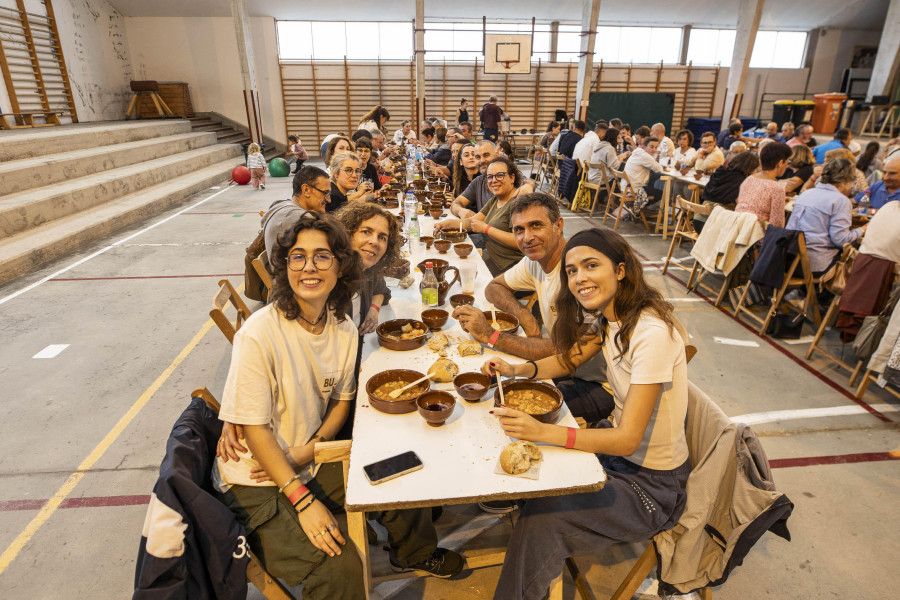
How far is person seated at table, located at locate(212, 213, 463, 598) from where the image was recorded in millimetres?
1468

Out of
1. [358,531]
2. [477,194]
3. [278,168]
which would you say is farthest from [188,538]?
[278,168]

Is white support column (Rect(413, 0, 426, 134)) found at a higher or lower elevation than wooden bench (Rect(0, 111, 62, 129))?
higher

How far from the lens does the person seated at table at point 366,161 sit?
531 centimetres

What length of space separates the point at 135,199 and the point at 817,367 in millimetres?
9058

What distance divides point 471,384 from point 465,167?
3.88 metres

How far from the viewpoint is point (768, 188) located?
13.7 feet

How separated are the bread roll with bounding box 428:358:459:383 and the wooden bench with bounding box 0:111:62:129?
1119cm

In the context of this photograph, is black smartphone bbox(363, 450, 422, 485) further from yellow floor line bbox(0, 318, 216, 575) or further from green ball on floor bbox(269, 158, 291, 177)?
green ball on floor bbox(269, 158, 291, 177)

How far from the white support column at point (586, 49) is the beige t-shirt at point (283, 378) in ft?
42.0

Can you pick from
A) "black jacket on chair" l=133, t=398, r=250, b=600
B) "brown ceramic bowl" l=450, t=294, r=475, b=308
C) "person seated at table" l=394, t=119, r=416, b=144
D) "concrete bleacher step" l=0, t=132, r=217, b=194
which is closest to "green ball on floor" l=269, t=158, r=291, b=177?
"concrete bleacher step" l=0, t=132, r=217, b=194

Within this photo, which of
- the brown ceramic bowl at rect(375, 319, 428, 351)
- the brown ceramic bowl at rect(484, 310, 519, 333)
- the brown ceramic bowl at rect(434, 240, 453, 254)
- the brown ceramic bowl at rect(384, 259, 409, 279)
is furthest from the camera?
the brown ceramic bowl at rect(434, 240, 453, 254)

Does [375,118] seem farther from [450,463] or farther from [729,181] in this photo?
[450,463]

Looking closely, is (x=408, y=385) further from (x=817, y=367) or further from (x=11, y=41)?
(x=11, y=41)

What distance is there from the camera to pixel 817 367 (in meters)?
3.46
